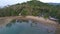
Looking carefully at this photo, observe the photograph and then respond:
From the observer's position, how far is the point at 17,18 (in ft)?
97.3

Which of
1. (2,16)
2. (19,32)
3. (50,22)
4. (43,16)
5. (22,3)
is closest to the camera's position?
(19,32)

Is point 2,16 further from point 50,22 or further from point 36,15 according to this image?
point 50,22

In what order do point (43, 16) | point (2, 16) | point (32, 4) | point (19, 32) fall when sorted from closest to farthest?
point (19, 32) < point (43, 16) < point (2, 16) < point (32, 4)

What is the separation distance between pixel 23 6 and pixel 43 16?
5.94 metres

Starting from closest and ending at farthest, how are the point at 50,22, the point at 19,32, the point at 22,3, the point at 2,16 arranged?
the point at 19,32 < the point at 50,22 < the point at 2,16 < the point at 22,3

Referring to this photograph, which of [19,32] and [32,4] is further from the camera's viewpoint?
[32,4]

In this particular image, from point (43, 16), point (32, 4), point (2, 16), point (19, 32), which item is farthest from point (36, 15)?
point (19, 32)

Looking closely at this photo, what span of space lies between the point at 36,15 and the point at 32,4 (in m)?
3.77

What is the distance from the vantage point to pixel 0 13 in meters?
31.0

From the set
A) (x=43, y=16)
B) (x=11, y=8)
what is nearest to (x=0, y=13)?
(x=11, y=8)

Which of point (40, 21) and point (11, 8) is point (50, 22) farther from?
point (11, 8)

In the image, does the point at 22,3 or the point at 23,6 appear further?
the point at 22,3

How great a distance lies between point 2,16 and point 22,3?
6.83m

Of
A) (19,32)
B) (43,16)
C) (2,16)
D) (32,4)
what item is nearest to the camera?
(19,32)
